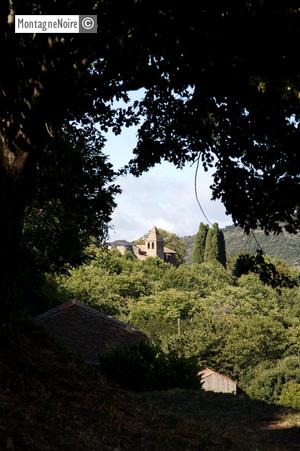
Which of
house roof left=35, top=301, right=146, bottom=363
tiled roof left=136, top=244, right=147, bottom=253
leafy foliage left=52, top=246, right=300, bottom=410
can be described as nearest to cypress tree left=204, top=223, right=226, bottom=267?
leafy foliage left=52, top=246, right=300, bottom=410

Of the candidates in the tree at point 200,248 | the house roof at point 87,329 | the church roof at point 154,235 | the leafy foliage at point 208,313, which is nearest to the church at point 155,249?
the church roof at point 154,235

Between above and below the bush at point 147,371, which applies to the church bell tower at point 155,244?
above

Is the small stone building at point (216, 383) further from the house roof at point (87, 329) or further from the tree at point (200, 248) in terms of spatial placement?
the tree at point (200, 248)

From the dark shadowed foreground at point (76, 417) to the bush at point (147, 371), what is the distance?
974cm

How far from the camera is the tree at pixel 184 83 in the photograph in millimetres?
7762

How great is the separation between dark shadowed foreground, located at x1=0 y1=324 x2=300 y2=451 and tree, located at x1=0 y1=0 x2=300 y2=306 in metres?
1.51

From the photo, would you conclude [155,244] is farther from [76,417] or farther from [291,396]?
[76,417]

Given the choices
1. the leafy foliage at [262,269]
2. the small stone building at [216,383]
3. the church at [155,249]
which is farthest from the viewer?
the church at [155,249]

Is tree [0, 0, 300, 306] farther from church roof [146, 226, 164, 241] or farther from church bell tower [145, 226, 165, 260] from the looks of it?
church roof [146, 226, 164, 241]

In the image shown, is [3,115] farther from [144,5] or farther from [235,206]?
[235,206]

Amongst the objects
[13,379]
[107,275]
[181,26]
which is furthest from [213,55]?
[107,275]

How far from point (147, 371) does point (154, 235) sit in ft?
504

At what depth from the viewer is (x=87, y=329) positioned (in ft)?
116

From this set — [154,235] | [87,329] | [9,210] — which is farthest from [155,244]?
[9,210]
